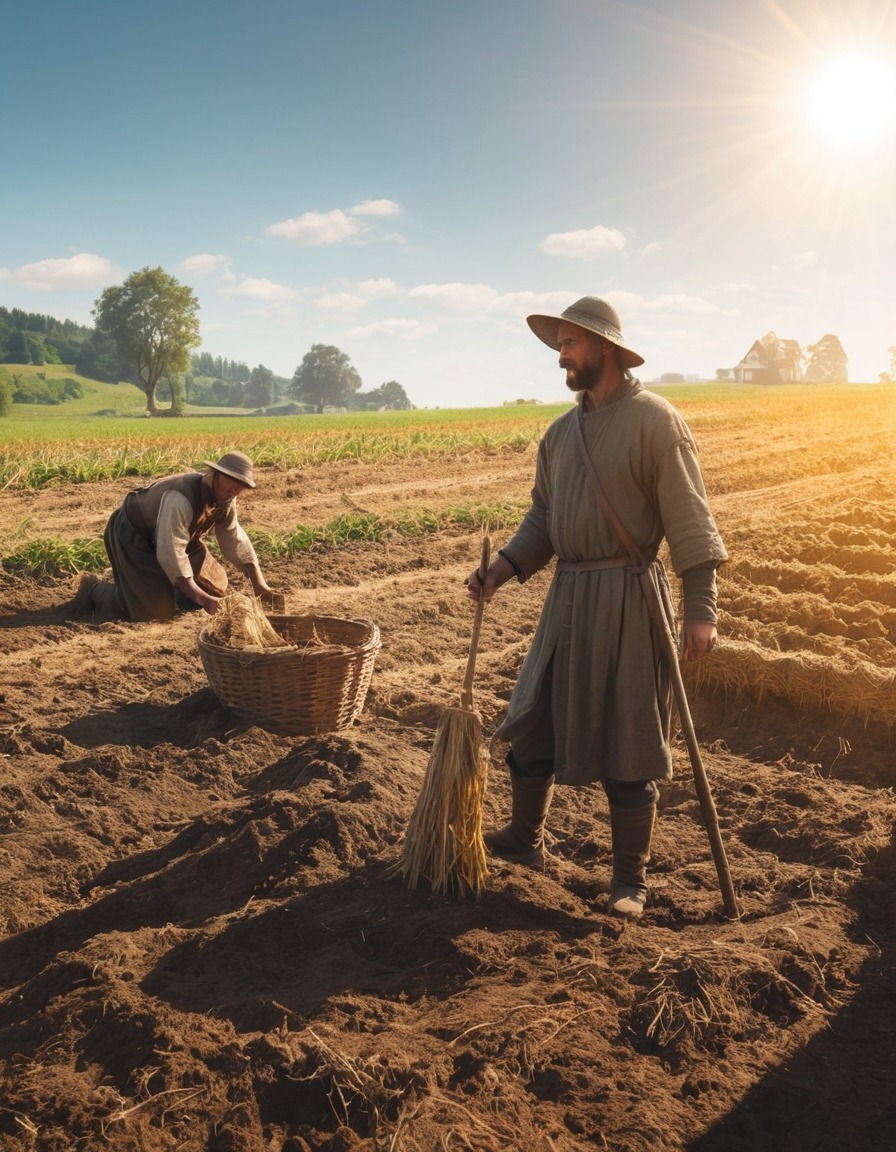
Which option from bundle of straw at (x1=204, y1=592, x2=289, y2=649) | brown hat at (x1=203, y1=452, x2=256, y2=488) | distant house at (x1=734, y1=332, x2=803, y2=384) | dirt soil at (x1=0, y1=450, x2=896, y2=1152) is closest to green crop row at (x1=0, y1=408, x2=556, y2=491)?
brown hat at (x1=203, y1=452, x2=256, y2=488)

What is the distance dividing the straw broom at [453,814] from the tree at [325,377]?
330 feet

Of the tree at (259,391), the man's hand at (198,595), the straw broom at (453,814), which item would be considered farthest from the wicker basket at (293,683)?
the tree at (259,391)

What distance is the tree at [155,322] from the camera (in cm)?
6719

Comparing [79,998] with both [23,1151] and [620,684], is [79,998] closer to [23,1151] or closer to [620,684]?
[23,1151]

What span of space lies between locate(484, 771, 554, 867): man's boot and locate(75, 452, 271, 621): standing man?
2846 mm

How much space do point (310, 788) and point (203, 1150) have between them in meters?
2.18

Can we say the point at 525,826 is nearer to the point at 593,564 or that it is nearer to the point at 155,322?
the point at 593,564

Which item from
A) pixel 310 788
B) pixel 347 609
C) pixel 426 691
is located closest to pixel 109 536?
pixel 347 609

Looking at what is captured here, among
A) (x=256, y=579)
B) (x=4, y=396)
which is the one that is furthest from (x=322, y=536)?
(x=4, y=396)

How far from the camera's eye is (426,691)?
21.4 feet

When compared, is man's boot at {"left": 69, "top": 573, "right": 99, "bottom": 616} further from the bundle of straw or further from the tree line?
the tree line

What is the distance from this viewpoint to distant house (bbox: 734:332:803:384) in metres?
74.7

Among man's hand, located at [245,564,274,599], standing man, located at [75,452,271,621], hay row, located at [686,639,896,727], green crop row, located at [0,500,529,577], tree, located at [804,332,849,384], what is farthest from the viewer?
tree, located at [804,332,849,384]

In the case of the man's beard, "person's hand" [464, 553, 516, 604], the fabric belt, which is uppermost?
the man's beard
